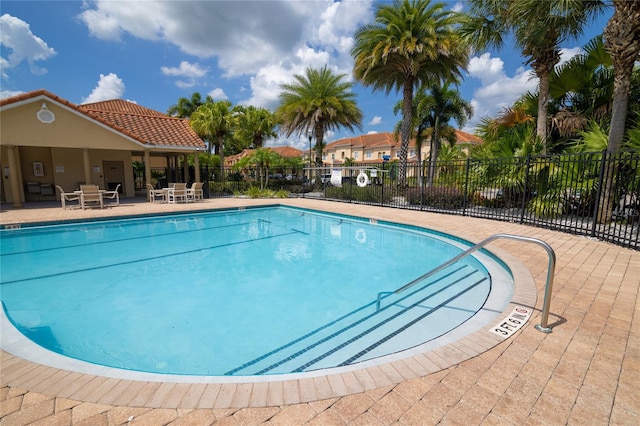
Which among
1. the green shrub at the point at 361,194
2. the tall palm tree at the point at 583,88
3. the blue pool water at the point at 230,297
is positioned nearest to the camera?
the blue pool water at the point at 230,297

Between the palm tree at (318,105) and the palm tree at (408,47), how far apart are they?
3.83m

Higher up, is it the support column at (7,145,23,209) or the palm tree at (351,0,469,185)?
the palm tree at (351,0,469,185)

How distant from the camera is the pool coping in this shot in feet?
7.14

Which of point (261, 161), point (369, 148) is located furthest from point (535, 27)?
point (369, 148)

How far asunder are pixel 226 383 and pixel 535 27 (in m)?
12.2

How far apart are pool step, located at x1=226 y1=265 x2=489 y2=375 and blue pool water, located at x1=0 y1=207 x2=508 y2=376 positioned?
17 mm

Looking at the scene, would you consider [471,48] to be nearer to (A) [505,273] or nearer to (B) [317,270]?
(A) [505,273]

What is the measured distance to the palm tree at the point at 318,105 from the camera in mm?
19734

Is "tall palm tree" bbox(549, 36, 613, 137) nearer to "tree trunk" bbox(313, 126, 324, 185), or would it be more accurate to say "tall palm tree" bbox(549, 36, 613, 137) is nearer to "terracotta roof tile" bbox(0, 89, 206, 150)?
"tree trunk" bbox(313, 126, 324, 185)

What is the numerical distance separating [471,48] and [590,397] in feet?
39.0

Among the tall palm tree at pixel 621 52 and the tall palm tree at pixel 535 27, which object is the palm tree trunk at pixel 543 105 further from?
the tall palm tree at pixel 621 52

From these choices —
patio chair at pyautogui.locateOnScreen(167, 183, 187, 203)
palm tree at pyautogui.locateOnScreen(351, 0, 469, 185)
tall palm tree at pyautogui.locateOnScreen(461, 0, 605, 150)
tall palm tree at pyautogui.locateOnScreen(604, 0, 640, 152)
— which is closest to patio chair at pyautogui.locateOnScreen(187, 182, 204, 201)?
patio chair at pyautogui.locateOnScreen(167, 183, 187, 203)

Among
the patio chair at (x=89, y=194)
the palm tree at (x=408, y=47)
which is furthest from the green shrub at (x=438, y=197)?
the patio chair at (x=89, y=194)

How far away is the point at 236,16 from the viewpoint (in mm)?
10539
